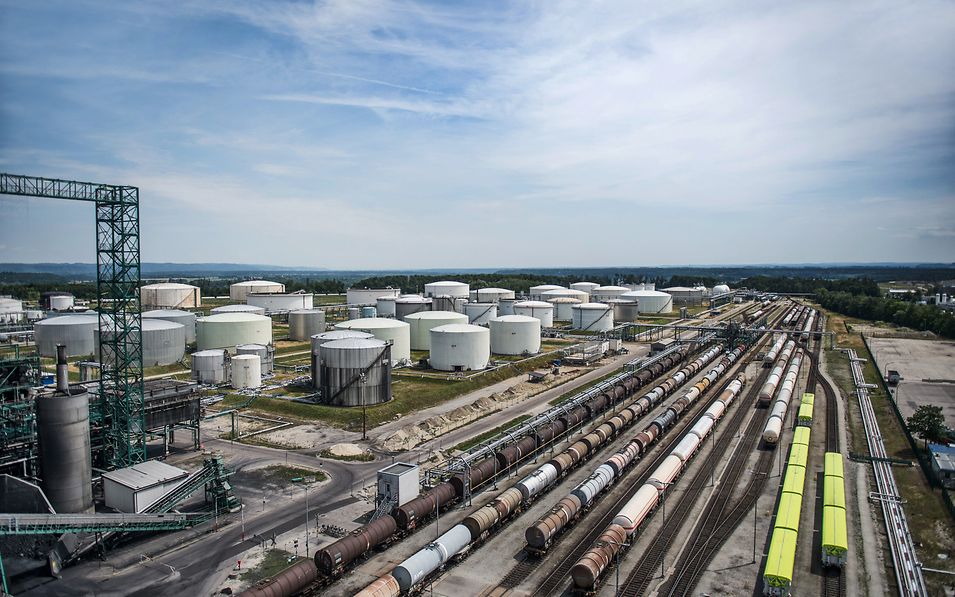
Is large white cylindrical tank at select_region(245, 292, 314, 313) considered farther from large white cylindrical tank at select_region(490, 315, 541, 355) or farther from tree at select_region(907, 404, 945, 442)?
tree at select_region(907, 404, 945, 442)

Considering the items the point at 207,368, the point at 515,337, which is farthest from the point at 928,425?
the point at 207,368

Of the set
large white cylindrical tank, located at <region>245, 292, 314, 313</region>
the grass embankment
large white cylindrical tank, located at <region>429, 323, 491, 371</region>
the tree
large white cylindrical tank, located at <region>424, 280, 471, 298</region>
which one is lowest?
the grass embankment

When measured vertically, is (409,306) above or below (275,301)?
above

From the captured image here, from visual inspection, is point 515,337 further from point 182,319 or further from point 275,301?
point 275,301

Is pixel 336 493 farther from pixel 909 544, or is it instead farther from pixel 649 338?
pixel 649 338

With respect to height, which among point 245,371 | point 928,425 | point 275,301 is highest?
point 275,301

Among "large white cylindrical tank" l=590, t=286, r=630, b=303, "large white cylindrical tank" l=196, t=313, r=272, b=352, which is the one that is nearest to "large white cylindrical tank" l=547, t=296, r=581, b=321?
"large white cylindrical tank" l=590, t=286, r=630, b=303

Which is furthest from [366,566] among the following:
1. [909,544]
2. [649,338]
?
[649,338]
